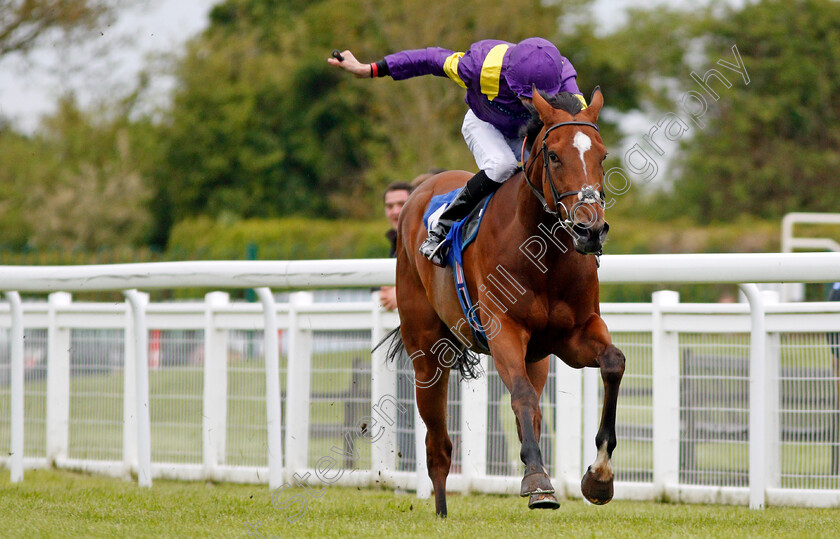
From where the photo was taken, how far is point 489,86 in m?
4.57

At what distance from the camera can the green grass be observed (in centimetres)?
400

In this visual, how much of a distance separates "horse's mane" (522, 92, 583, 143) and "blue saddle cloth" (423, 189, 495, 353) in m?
0.45

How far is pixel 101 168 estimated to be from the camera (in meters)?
31.6

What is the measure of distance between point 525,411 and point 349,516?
3.88 ft

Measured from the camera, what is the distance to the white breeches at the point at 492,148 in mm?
4602

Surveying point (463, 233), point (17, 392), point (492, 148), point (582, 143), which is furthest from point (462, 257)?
point (17, 392)

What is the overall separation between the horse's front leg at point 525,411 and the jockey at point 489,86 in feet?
2.56

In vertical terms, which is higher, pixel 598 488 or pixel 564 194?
pixel 564 194

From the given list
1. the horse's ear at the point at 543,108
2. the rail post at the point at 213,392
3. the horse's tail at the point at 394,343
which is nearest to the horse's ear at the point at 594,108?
the horse's ear at the point at 543,108

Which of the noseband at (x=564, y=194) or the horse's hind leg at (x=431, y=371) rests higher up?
the noseband at (x=564, y=194)

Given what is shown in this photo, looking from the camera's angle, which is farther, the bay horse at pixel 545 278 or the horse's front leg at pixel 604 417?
the horse's front leg at pixel 604 417

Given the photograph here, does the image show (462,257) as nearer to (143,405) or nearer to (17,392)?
(143,405)

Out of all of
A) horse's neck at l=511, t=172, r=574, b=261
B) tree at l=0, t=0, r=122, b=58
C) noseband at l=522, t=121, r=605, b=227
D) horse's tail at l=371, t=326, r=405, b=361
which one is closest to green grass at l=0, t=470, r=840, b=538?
horse's tail at l=371, t=326, r=405, b=361

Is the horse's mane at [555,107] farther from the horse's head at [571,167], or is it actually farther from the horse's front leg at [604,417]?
the horse's front leg at [604,417]
